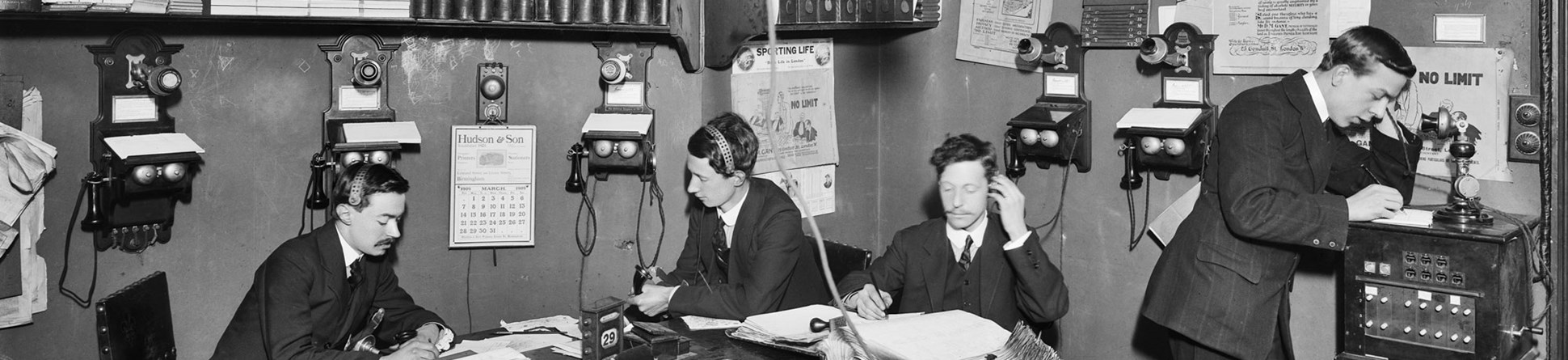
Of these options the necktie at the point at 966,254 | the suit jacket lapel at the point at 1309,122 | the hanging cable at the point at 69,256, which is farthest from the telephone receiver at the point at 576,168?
the suit jacket lapel at the point at 1309,122

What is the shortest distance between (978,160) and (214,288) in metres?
2.34

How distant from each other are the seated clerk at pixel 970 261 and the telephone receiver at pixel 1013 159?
40.1 inches

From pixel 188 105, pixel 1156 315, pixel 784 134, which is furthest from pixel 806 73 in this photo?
pixel 188 105

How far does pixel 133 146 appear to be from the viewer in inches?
132

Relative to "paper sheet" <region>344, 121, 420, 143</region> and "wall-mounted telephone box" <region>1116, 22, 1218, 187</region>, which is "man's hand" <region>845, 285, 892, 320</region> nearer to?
"wall-mounted telephone box" <region>1116, 22, 1218, 187</region>

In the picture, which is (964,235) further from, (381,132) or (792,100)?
(381,132)

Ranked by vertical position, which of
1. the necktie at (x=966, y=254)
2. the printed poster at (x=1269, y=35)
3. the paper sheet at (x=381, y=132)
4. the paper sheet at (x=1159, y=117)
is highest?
the printed poster at (x=1269, y=35)

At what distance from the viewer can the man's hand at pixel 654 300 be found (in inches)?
120

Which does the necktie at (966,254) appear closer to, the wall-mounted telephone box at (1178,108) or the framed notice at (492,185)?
the wall-mounted telephone box at (1178,108)

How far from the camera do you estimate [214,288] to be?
368 cm

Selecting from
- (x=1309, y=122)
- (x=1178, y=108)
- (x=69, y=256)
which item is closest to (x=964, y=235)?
(x=1309, y=122)

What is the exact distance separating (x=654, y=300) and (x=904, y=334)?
844mm

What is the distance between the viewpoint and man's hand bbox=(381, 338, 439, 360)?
2.53m

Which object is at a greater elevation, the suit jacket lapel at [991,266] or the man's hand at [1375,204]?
the man's hand at [1375,204]
